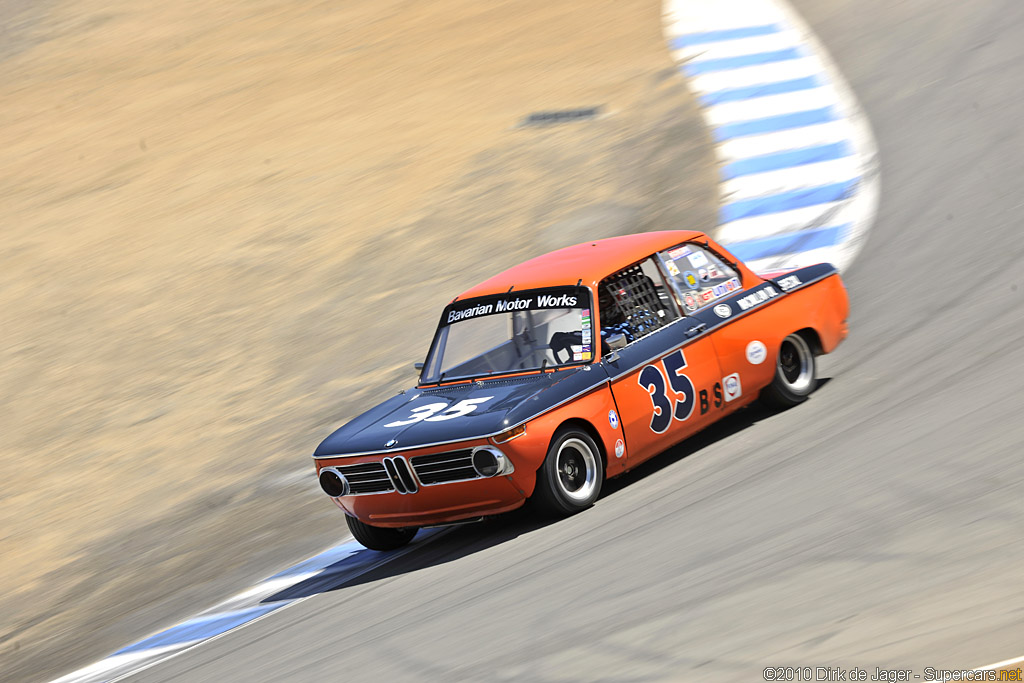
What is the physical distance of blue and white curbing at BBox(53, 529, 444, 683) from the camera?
6973mm

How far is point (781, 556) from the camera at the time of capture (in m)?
5.73

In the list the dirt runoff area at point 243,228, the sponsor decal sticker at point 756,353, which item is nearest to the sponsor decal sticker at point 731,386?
the sponsor decal sticker at point 756,353

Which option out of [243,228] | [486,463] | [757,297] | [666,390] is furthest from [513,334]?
[243,228]

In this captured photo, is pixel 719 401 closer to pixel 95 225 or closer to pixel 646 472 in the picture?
pixel 646 472

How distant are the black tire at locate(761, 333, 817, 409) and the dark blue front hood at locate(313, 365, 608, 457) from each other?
4.85 feet

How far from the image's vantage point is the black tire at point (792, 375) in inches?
323

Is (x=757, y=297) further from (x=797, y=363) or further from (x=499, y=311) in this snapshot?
(x=499, y=311)

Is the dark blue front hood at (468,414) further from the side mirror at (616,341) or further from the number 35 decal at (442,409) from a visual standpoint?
the side mirror at (616,341)

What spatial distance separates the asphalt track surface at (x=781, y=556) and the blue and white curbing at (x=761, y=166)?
0.44m

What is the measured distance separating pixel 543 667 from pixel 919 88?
39.3ft

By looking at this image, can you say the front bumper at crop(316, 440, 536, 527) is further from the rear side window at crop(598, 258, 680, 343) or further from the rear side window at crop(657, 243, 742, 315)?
the rear side window at crop(657, 243, 742, 315)

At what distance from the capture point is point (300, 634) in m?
6.50
